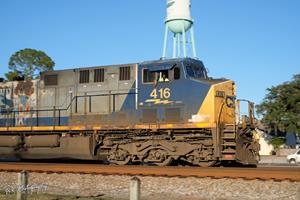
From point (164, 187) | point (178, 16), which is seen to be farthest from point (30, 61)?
point (164, 187)

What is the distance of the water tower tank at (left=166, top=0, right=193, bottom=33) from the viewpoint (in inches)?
1481

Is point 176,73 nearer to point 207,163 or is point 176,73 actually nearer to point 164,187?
point 207,163

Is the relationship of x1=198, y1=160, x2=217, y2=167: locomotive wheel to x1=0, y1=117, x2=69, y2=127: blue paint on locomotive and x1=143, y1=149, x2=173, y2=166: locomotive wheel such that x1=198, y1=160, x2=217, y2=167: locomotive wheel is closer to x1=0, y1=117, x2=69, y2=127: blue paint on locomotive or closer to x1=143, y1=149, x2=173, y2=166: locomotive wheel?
x1=143, y1=149, x2=173, y2=166: locomotive wheel

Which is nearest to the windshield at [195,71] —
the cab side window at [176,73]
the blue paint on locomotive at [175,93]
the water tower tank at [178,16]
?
the blue paint on locomotive at [175,93]

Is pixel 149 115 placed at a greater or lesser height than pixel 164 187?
greater

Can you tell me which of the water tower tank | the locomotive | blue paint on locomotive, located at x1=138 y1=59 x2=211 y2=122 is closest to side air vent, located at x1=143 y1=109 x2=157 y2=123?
the locomotive

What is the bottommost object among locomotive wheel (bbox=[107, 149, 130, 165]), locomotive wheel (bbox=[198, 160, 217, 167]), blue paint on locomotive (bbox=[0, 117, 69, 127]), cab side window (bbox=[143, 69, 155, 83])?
locomotive wheel (bbox=[198, 160, 217, 167])

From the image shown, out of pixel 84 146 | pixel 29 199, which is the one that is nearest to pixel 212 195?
pixel 29 199

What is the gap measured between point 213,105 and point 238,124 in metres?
1.12

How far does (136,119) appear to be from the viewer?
1518 centimetres

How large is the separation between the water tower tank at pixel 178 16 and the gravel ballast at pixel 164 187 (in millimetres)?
27794

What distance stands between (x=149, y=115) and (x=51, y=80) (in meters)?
5.56

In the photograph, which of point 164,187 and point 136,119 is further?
point 136,119

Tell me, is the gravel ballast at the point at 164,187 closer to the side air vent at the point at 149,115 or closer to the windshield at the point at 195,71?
the side air vent at the point at 149,115
